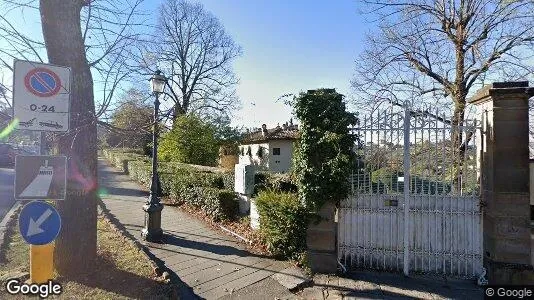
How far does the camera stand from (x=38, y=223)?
3240 mm

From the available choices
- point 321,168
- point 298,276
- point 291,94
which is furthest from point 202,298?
point 291,94

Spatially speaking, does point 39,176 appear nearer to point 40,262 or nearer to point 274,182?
point 40,262

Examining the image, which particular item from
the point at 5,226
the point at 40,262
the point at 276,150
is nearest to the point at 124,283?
the point at 40,262

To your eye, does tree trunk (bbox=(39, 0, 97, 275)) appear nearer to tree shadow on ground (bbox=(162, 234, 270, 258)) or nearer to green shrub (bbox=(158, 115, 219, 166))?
tree shadow on ground (bbox=(162, 234, 270, 258))

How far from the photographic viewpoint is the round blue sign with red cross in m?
3.46

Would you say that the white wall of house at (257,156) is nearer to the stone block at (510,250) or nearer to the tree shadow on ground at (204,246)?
the tree shadow on ground at (204,246)

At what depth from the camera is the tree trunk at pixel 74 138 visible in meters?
4.46

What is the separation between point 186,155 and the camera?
1869cm

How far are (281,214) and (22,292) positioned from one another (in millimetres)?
3930

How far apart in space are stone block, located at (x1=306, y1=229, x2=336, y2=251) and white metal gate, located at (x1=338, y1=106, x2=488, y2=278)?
0.96 ft

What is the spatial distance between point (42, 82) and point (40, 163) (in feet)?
3.04

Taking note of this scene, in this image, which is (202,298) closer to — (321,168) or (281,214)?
(281,214)

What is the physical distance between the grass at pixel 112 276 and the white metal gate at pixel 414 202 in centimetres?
320

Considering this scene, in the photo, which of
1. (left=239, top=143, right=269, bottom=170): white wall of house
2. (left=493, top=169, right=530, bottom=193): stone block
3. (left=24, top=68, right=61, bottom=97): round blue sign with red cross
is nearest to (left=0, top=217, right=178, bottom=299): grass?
(left=24, top=68, right=61, bottom=97): round blue sign with red cross
